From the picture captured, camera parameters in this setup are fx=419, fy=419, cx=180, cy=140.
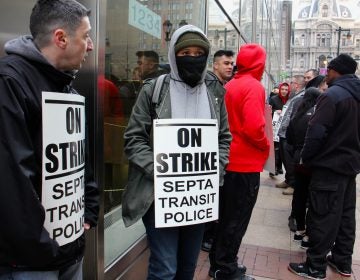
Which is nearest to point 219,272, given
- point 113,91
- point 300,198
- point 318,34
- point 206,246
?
point 206,246

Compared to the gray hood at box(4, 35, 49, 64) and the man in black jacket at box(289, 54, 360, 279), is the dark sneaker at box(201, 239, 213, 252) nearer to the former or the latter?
the man in black jacket at box(289, 54, 360, 279)

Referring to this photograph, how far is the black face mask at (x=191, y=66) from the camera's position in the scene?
248 cm

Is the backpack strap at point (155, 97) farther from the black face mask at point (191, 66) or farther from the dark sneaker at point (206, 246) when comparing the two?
the dark sneaker at point (206, 246)

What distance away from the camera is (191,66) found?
2.50 m

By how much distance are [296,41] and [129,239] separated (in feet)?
360

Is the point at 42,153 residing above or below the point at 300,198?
above

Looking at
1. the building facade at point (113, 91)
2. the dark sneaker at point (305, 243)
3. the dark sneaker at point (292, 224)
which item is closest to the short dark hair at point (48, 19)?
the building facade at point (113, 91)

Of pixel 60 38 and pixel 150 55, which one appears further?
pixel 150 55

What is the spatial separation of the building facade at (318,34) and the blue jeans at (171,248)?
96508 millimetres

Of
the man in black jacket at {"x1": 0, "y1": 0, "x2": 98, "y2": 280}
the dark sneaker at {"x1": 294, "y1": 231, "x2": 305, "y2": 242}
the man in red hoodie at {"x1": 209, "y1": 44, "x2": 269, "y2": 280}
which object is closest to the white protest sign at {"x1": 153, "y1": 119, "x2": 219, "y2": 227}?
the man in black jacket at {"x1": 0, "y1": 0, "x2": 98, "y2": 280}

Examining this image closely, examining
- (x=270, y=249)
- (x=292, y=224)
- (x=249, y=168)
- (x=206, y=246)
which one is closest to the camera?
(x=249, y=168)

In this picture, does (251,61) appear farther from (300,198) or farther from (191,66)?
(300,198)

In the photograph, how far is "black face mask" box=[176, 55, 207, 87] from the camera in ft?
8.14

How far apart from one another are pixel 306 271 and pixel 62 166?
9.96ft
